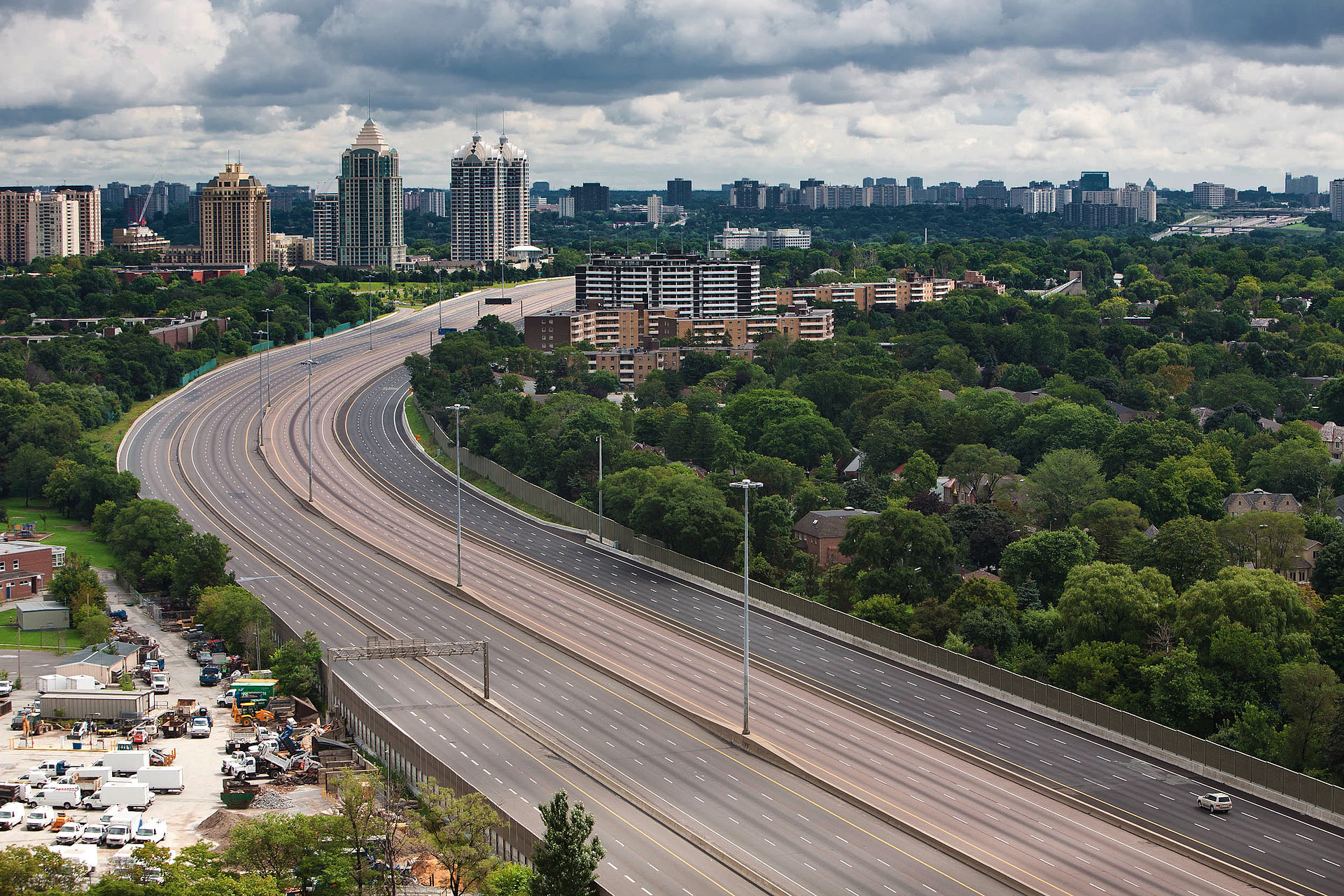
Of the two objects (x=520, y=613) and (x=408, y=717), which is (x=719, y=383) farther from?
(x=408, y=717)

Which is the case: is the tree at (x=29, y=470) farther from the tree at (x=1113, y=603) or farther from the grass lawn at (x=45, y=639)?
the tree at (x=1113, y=603)

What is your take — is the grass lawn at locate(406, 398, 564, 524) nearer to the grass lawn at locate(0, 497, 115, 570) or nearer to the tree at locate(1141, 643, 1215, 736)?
the grass lawn at locate(0, 497, 115, 570)

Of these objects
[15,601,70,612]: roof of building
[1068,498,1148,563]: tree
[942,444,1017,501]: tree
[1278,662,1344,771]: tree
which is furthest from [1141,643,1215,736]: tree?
[15,601,70,612]: roof of building

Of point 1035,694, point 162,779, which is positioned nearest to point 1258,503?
point 1035,694

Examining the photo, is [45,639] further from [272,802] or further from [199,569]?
[272,802]

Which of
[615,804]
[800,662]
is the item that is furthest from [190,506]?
[615,804]

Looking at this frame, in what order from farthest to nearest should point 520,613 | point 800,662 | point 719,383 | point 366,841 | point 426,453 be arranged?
point 719,383
point 426,453
point 520,613
point 800,662
point 366,841

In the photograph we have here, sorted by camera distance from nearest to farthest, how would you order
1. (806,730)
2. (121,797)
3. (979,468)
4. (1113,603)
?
(121,797), (806,730), (1113,603), (979,468)
